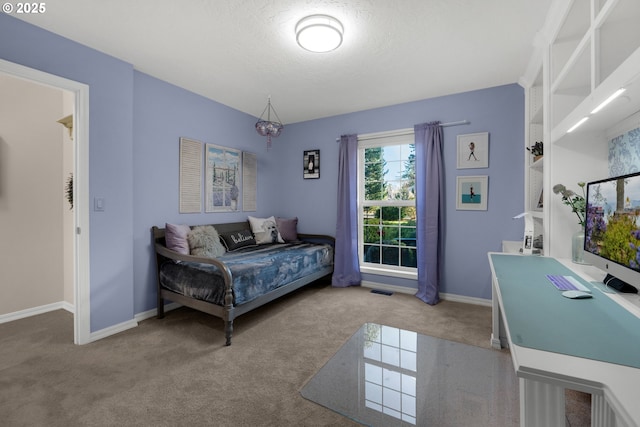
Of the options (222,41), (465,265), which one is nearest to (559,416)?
(465,265)

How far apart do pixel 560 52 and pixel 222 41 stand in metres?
2.56

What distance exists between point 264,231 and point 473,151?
2.83m

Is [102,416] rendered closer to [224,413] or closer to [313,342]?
[224,413]

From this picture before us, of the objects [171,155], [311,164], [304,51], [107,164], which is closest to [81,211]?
[107,164]

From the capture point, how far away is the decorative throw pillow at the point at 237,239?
11.5 ft

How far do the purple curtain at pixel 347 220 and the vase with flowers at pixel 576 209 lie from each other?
2.33 meters

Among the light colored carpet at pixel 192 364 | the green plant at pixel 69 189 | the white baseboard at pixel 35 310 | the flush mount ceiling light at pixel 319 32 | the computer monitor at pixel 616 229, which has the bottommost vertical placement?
the light colored carpet at pixel 192 364

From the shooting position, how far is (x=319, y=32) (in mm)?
2064

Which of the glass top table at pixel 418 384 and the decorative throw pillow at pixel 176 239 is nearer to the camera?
the glass top table at pixel 418 384

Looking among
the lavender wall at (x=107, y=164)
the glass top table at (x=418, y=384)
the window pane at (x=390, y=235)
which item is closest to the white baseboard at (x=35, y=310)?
the lavender wall at (x=107, y=164)

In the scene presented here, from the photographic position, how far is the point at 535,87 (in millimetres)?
2816

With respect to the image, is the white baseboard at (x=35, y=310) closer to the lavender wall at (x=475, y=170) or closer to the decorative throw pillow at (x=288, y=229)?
A: the decorative throw pillow at (x=288, y=229)

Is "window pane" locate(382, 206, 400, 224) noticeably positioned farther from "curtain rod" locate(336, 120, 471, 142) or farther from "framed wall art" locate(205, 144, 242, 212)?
"framed wall art" locate(205, 144, 242, 212)

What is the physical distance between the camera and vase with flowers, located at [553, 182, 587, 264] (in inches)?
72.2
